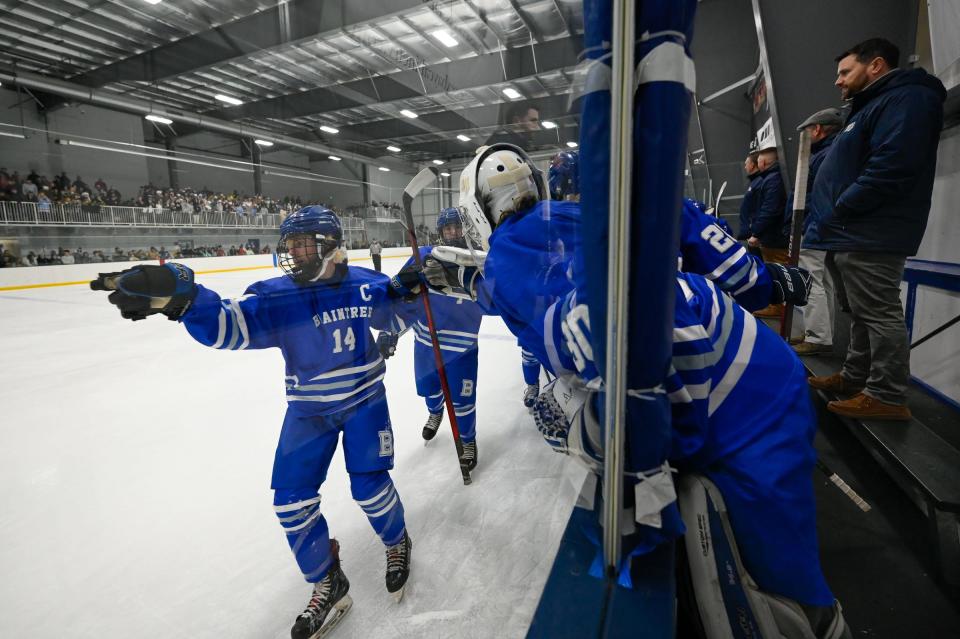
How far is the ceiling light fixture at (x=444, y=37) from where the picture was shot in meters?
0.81

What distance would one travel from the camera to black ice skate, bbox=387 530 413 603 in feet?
3.62

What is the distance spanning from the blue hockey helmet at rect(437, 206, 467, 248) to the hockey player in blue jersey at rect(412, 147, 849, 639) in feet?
0.82

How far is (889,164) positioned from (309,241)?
1.93 m

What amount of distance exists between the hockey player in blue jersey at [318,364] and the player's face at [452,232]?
21 cm

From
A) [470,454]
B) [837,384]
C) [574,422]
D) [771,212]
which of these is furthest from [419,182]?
[771,212]

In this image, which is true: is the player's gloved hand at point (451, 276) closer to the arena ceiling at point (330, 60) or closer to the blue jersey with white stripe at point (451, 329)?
the arena ceiling at point (330, 60)

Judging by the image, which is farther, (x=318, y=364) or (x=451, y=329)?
(x=451, y=329)

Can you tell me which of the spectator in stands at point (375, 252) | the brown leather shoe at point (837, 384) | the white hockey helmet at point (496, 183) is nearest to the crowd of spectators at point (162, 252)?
the spectator in stands at point (375, 252)

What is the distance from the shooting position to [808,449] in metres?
0.68

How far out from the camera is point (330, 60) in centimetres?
74

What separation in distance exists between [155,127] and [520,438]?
177 cm

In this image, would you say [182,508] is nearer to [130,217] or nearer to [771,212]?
[130,217]

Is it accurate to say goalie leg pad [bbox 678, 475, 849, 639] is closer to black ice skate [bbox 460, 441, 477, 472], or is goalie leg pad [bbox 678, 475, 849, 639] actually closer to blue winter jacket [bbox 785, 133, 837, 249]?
black ice skate [bbox 460, 441, 477, 472]

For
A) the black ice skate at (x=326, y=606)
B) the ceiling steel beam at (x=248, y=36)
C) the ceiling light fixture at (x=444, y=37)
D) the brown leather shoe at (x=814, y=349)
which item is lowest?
the black ice skate at (x=326, y=606)
